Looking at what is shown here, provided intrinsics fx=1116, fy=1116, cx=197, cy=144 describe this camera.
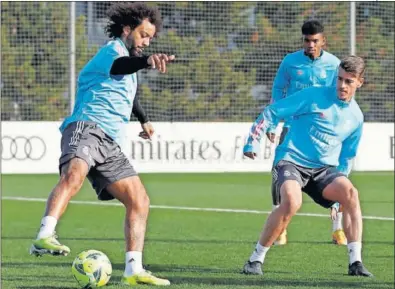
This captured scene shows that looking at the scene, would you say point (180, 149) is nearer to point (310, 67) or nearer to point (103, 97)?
point (310, 67)

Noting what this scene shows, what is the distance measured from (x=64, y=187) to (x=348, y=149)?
2.57m

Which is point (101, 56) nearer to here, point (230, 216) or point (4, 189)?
point (230, 216)

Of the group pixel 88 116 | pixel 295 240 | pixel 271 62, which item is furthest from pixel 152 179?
pixel 88 116

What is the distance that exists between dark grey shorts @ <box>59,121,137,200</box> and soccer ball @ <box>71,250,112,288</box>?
55 cm

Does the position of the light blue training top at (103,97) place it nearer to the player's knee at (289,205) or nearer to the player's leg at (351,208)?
the player's knee at (289,205)

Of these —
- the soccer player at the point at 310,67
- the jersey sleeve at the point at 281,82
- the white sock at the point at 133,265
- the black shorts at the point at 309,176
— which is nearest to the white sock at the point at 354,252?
the black shorts at the point at 309,176

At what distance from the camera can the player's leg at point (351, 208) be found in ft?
28.9

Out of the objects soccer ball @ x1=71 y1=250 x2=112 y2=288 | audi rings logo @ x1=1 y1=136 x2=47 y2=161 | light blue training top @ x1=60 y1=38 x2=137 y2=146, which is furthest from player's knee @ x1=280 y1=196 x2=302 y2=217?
audi rings logo @ x1=1 y1=136 x2=47 y2=161

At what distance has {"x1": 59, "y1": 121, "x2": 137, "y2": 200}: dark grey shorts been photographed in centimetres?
779

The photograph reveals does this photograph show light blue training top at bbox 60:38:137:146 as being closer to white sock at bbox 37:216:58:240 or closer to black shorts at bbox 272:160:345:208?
white sock at bbox 37:216:58:240

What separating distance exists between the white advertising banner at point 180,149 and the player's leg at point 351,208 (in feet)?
53.6

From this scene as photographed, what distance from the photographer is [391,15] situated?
28.9 meters

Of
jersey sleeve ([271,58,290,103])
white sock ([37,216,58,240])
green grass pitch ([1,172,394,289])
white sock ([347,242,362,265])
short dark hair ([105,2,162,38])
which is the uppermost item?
short dark hair ([105,2,162,38])

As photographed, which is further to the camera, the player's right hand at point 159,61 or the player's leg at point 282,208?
the player's leg at point 282,208
